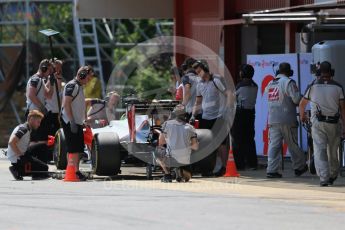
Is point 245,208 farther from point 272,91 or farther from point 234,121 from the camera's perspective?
point 234,121

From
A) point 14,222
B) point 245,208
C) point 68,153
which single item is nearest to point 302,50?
point 68,153

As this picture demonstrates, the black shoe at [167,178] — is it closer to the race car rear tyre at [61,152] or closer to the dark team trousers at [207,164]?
the dark team trousers at [207,164]

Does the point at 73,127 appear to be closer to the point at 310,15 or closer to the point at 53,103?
the point at 53,103

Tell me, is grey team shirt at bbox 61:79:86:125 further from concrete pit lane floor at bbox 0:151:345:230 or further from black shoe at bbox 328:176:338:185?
black shoe at bbox 328:176:338:185

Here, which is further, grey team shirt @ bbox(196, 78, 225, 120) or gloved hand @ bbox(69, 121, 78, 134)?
grey team shirt @ bbox(196, 78, 225, 120)

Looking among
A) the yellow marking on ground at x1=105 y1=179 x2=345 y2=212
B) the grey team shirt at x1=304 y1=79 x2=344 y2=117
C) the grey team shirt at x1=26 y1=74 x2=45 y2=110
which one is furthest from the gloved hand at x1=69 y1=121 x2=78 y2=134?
the grey team shirt at x1=304 y1=79 x2=344 y2=117

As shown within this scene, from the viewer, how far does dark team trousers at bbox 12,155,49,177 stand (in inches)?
760

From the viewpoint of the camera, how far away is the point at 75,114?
1884 cm

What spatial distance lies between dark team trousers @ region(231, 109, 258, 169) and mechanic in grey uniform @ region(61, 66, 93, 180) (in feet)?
10.4

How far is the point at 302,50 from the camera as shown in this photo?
22.6 meters

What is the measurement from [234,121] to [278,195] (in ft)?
15.8

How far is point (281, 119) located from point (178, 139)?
6.38 ft

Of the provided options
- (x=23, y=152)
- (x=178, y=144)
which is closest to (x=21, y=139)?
(x=23, y=152)

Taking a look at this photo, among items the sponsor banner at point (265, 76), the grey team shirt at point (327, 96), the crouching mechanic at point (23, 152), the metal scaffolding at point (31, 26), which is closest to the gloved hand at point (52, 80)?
the crouching mechanic at point (23, 152)
